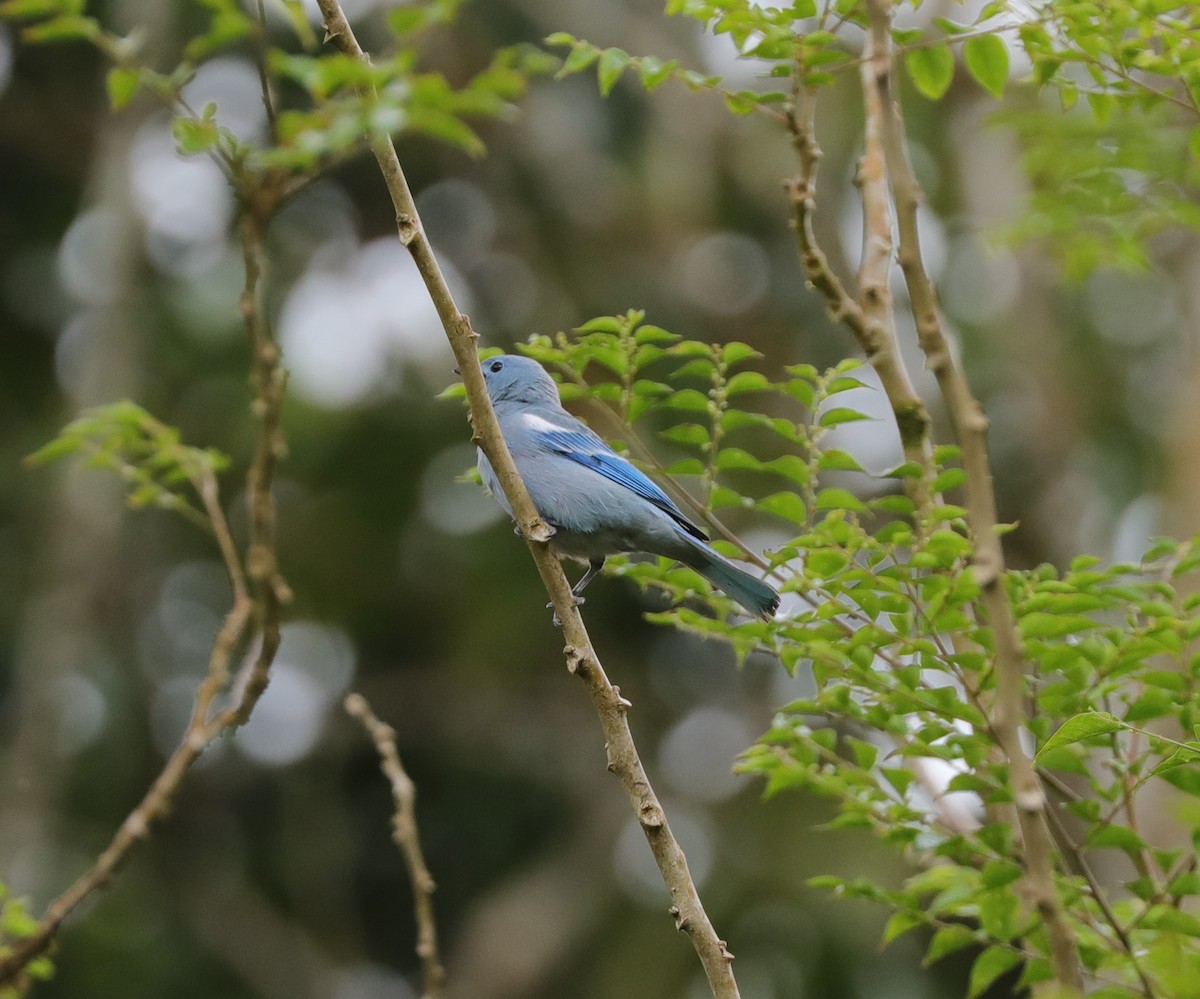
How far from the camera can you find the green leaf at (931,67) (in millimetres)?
3537

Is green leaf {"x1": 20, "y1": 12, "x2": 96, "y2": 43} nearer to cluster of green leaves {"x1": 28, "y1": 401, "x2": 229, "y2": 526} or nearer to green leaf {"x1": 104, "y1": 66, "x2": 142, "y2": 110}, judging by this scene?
green leaf {"x1": 104, "y1": 66, "x2": 142, "y2": 110}

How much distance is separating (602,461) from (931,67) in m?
2.31

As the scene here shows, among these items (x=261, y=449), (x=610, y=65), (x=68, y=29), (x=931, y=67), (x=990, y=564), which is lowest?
(x=261, y=449)

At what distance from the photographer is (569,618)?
3209 millimetres

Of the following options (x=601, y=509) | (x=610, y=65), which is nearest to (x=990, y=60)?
Answer: (x=610, y=65)

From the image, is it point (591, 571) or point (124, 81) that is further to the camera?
point (591, 571)

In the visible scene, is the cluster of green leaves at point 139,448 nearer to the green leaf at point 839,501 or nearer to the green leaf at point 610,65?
the green leaf at point 610,65

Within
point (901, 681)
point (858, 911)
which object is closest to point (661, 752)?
point (858, 911)

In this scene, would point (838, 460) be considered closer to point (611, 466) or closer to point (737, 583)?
point (737, 583)

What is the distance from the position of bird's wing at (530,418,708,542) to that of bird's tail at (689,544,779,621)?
0.32 ft

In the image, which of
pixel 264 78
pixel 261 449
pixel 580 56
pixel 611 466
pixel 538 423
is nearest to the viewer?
pixel 264 78

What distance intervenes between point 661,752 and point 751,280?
4159mm

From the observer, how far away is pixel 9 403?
1130 centimetres

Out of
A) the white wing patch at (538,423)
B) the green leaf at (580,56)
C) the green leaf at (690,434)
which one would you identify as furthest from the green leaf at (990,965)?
the white wing patch at (538,423)
